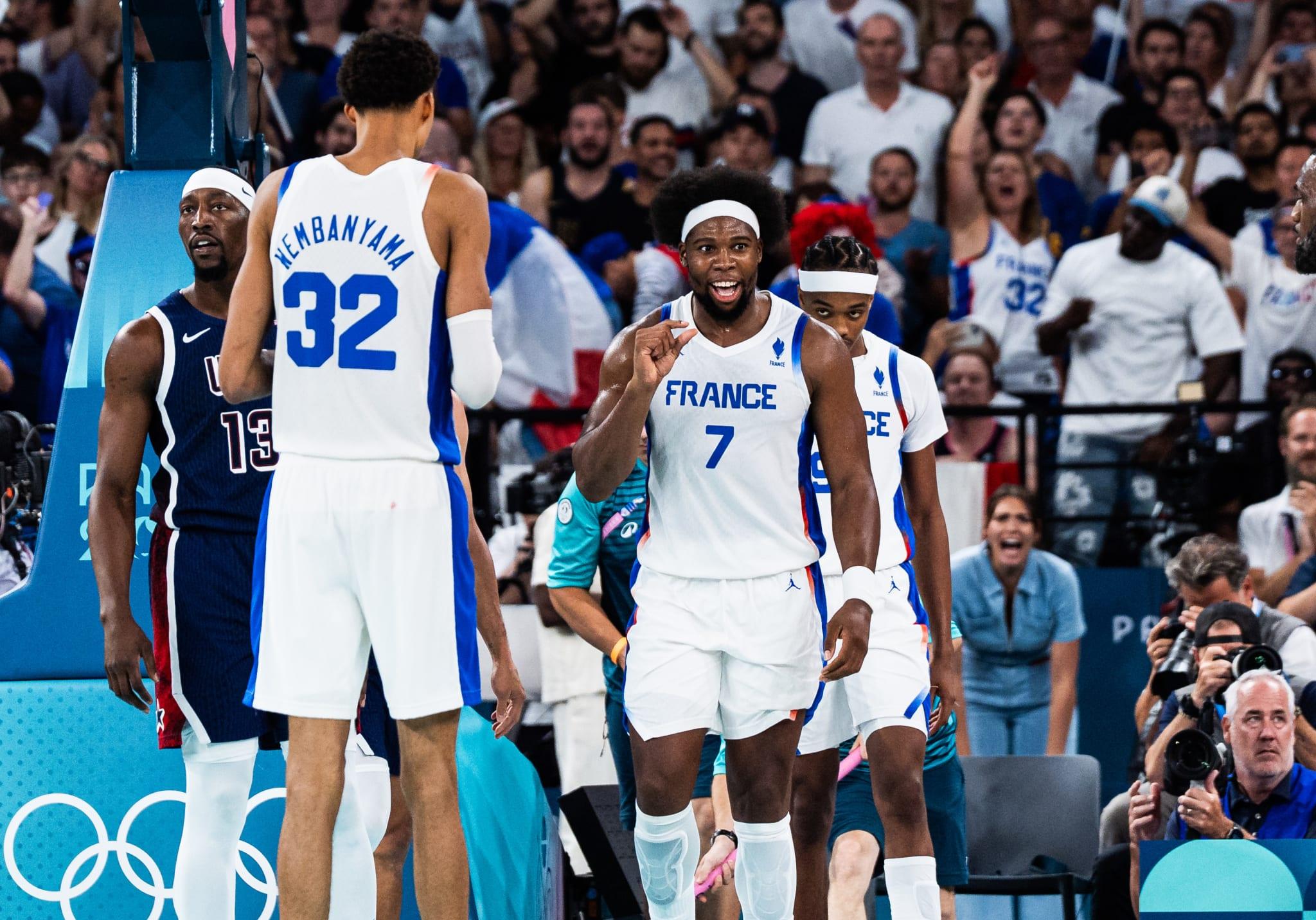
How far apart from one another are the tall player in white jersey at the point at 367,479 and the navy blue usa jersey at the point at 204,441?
533 mm

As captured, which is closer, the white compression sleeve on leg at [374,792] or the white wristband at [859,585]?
the white wristband at [859,585]

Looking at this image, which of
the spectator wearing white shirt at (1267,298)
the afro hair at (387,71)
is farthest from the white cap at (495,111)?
the afro hair at (387,71)

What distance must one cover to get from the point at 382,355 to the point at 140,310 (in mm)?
2024

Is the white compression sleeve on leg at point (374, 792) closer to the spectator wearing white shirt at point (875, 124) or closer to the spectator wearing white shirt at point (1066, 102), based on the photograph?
the spectator wearing white shirt at point (875, 124)

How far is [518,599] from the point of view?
327 inches

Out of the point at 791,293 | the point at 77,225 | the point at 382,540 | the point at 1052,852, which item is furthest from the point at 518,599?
the point at 382,540

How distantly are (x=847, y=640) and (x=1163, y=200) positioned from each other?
18.5ft

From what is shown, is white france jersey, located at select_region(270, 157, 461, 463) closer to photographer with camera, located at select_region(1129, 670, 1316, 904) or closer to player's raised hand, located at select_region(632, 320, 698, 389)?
player's raised hand, located at select_region(632, 320, 698, 389)

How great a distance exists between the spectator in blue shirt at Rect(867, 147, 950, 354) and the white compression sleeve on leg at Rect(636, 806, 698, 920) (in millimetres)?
5217

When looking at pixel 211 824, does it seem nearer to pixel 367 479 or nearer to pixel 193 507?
pixel 193 507

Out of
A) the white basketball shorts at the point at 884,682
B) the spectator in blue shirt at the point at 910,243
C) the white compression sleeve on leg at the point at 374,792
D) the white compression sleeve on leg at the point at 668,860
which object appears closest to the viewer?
the white compression sleeve on leg at the point at 668,860

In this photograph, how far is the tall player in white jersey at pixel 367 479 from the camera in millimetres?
4043

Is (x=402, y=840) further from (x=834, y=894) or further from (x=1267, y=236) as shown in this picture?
(x=1267, y=236)

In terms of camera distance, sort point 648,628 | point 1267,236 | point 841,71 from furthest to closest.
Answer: point 841,71 < point 1267,236 < point 648,628
